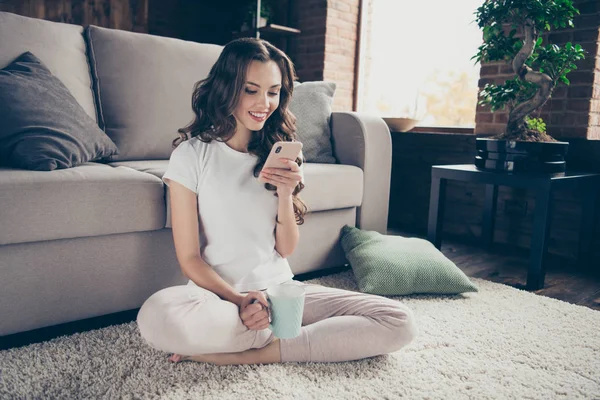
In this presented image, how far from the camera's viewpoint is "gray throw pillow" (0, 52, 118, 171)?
1443 mm

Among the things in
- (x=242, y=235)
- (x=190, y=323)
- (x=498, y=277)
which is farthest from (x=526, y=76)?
(x=190, y=323)

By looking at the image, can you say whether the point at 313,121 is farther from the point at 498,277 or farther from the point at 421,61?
the point at 421,61

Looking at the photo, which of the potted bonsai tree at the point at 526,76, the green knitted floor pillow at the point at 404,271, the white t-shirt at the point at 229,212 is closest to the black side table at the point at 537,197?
the potted bonsai tree at the point at 526,76

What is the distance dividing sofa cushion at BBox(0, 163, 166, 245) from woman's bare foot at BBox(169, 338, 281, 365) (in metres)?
0.43

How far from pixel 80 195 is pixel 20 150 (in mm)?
255

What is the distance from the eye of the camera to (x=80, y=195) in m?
1.35

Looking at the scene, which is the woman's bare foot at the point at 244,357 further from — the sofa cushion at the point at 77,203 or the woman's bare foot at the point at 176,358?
the sofa cushion at the point at 77,203

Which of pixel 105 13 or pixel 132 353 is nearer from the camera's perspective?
pixel 132 353

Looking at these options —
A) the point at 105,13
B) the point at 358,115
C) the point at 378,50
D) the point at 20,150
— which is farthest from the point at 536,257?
the point at 105,13

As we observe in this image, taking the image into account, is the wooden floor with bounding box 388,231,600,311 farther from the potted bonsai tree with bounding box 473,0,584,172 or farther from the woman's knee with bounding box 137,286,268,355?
the woman's knee with bounding box 137,286,268,355

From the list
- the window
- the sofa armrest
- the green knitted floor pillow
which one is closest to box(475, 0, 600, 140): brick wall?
the window

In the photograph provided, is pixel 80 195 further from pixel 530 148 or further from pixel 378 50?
pixel 378 50

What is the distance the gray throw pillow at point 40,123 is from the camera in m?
1.44

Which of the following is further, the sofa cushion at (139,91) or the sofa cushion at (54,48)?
the sofa cushion at (139,91)
